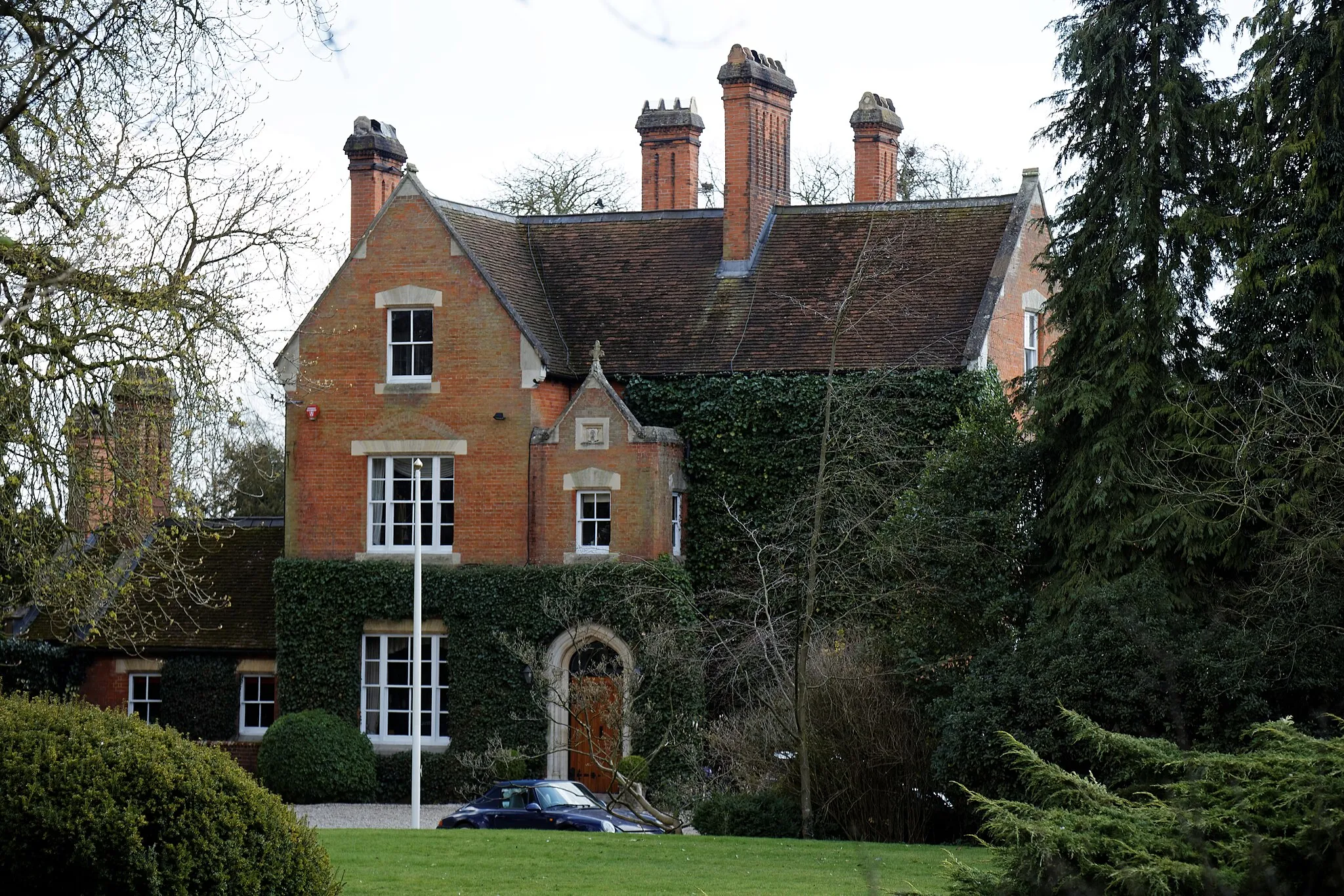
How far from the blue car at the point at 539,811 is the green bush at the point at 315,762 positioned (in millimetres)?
4965

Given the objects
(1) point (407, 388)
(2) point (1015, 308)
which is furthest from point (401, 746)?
(2) point (1015, 308)

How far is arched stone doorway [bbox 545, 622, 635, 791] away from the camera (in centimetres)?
2673

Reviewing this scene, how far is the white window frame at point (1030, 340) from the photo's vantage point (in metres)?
31.0

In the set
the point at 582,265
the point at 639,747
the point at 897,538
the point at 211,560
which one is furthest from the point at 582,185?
the point at 897,538


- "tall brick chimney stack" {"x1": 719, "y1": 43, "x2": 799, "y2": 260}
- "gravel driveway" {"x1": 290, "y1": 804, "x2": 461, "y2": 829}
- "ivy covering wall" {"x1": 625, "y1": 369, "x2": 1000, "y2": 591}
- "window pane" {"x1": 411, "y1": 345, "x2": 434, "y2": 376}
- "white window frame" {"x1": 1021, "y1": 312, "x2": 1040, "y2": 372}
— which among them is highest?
"tall brick chimney stack" {"x1": 719, "y1": 43, "x2": 799, "y2": 260}

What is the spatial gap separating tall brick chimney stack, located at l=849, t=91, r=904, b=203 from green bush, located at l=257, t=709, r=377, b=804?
48.5 ft

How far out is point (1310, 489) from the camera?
17.8m

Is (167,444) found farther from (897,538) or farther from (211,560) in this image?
(211,560)

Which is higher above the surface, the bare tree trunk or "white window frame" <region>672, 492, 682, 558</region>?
"white window frame" <region>672, 492, 682, 558</region>

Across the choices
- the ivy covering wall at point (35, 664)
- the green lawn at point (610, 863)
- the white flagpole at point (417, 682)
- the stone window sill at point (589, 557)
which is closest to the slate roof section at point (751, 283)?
the stone window sill at point (589, 557)

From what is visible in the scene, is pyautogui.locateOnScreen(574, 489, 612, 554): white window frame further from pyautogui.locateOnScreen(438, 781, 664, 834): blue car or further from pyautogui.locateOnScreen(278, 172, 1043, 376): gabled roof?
pyautogui.locateOnScreen(438, 781, 664, 834): blue car

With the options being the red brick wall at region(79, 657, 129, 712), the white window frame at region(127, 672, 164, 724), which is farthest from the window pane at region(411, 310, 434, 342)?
the red brick wall at region(79, 657, 129, 712)

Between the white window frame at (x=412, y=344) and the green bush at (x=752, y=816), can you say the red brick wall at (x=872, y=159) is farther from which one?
the green bush at (x=752, y=816)

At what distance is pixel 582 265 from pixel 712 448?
17.2ft
